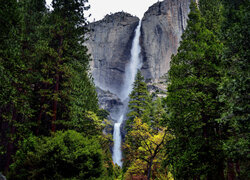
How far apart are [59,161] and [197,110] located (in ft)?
23.1

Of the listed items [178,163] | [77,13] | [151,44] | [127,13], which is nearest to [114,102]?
[151,44]

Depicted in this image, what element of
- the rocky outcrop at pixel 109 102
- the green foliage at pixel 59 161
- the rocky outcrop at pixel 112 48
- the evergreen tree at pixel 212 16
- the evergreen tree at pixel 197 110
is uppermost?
the rocky outcrop at pixel 112 48

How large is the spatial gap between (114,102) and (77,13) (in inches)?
1882

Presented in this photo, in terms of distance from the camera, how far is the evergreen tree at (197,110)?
854 centimetres

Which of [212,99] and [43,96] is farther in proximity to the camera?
[43,96]

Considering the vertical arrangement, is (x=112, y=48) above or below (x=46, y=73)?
above

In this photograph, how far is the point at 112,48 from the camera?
2776 inches

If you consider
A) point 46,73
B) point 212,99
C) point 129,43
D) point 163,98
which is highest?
point 129,43

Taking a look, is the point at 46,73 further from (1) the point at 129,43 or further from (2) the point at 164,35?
(1) the point at 129,43

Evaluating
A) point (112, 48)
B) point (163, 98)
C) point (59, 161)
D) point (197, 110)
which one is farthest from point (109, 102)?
point (59, 161)

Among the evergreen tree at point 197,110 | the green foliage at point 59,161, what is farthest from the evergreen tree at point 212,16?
the green foliage at point 59,161

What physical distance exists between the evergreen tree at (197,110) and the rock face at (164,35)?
50.6m

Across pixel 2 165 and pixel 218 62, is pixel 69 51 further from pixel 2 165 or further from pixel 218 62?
pixel 218 62

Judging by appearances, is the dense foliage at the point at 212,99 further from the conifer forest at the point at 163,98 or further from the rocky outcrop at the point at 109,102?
the rocky outcrop at the point at 109,102
